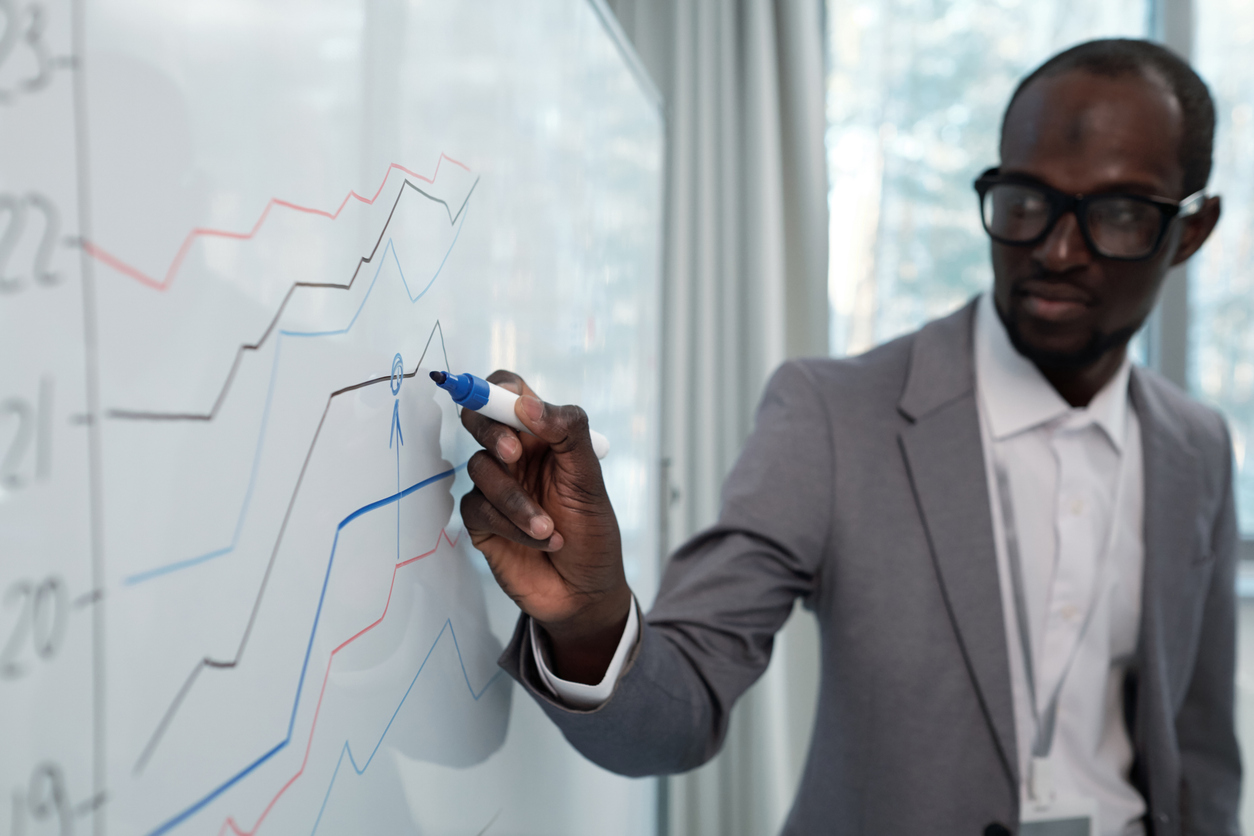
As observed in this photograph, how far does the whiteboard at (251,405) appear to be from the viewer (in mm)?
211

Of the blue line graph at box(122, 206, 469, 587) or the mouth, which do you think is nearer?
the blue line graph at box(122, 206, 469, 587)

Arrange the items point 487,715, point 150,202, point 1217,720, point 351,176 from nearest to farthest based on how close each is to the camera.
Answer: point 150,202
point 351,176
point 487,715
point 1217,720

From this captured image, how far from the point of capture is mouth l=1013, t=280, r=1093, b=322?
0.86 meters

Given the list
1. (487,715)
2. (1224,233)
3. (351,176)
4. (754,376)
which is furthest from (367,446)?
(1224,233)

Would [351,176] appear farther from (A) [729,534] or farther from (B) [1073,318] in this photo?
(B) [1073,318]

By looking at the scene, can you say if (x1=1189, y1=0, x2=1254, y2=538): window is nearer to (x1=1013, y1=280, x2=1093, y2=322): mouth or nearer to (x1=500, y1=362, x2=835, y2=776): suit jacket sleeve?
(x1=1013, y1=280, x2=1093, y2=322): mouth

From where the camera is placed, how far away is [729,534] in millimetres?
812

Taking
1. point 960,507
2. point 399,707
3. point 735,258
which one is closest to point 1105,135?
point 960,507

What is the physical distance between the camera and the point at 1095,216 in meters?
0.83

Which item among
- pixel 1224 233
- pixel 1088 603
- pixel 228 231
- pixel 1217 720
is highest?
pixel 1224 233

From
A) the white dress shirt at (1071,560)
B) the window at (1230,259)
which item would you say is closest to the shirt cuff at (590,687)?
the white dress shirt at (1071,560)

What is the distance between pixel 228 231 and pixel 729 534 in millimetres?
616

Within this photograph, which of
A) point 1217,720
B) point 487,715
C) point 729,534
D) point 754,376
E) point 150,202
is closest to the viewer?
point 150,202

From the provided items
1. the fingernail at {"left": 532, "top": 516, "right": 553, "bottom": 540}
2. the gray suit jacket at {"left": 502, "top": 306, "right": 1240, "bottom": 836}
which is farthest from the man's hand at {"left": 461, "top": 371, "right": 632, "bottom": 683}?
the gray suit jacket at {"left": 502, "top": 306, "right": 1240, "bottom": 836}
